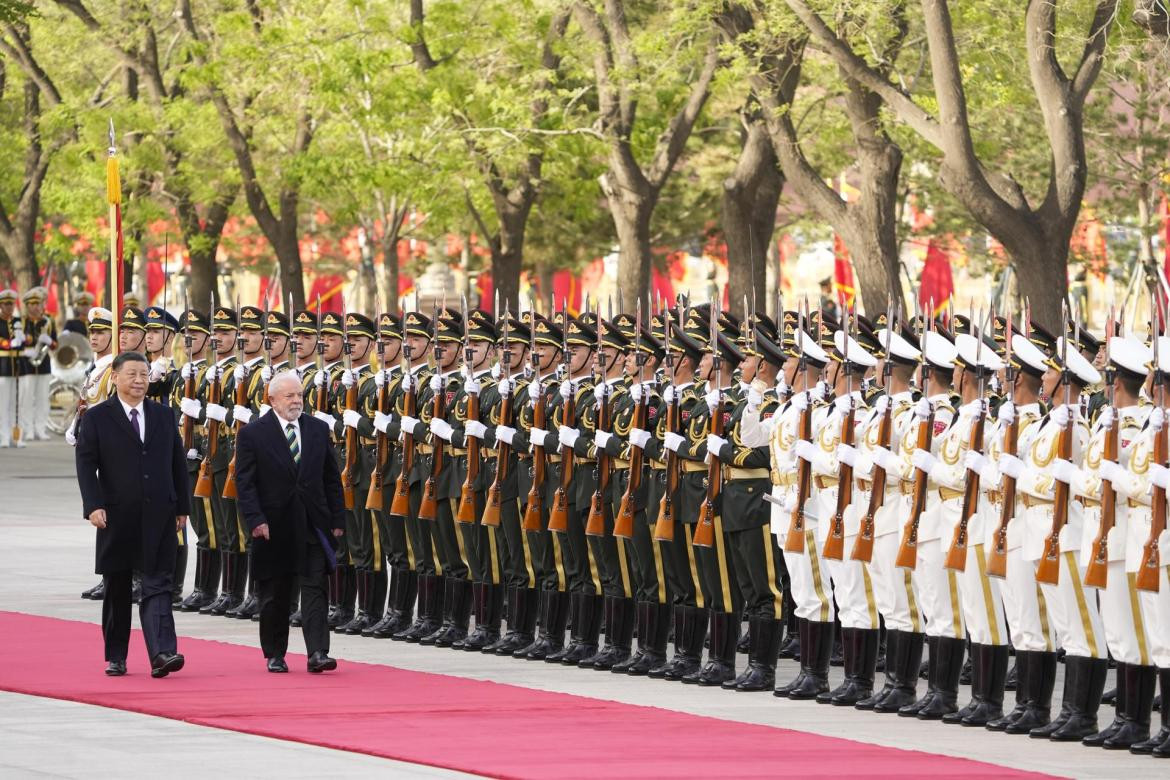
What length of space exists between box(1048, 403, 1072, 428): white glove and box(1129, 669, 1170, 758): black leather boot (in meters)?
1.10

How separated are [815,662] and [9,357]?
20095 millimetres

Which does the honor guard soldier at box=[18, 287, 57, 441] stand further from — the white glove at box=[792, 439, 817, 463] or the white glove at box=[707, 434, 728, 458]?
the white glove at box=[792, 439, 817, 463]

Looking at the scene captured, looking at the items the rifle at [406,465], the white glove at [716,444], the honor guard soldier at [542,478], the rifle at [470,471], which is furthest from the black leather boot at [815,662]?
the rifle at [406,465]

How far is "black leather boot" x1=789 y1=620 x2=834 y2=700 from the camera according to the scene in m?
11.5

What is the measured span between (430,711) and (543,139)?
15.8 m

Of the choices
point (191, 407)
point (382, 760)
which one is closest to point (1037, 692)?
point (382, 760)

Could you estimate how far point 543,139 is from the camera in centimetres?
2616

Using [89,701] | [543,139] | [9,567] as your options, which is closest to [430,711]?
[89,701]

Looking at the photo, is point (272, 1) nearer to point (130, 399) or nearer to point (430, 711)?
point (130, 399)

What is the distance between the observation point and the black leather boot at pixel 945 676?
10.9m

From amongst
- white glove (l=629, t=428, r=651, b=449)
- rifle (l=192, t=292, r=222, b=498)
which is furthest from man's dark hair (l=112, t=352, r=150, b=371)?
rifle (l=192, t=292, r=222, b=498)

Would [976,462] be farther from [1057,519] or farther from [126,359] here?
[126,359]

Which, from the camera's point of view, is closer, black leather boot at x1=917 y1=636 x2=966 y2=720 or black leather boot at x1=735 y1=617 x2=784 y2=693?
black leather boot at x1=917 y1=636 x2=966 y2=720

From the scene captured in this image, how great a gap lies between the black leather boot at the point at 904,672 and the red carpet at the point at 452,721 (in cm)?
83
